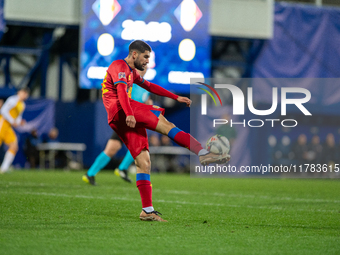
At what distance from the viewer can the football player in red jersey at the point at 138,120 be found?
537 centimetres

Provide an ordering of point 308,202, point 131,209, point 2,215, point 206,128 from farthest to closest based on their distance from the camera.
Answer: point 206,128 < point 308,202 < point 131,209 < point 2,215

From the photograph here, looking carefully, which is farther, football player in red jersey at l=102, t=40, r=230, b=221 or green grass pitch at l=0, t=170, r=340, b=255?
football player in red jersey at l=102, t=40, r=230, b=221

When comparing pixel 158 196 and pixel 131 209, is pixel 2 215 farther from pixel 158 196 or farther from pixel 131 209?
pixel 158 196

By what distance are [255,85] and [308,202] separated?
13.1m

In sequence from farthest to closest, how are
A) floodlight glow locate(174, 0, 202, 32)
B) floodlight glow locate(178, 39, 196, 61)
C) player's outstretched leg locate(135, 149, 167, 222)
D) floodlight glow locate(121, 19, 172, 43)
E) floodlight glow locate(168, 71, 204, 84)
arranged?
floodlight glow locate(174, 0, 202, 32) → floodlight glow locate(178, 39, 196, 61) → floodlight glow locate(168, 71, 204, 84) → floodlight glow locate(121, 19, 172, 43) → player's outstretched leg locate(135, 149, 167, 222)

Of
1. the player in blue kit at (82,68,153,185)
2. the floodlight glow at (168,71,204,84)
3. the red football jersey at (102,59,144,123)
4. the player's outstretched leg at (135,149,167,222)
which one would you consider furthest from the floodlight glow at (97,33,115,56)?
the player's outstretched leg at (135,149,167,222)

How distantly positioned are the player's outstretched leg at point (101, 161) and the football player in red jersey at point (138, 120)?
13.7ft

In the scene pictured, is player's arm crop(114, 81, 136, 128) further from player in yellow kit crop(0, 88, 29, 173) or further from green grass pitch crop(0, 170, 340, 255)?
player in yellow kit crop(0, 88, 29, 173)

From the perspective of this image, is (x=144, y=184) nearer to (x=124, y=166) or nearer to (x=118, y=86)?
(x=118, y=86)

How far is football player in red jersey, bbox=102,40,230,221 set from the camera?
5367 millimetres

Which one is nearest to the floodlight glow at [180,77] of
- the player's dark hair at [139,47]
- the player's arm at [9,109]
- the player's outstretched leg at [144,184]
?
the player's arm at [9,109]

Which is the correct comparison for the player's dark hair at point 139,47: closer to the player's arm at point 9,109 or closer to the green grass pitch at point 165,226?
the green grass pitch at point 165,226

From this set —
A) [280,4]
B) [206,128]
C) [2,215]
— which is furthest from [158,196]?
[280,4]

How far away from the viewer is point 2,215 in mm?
5551
